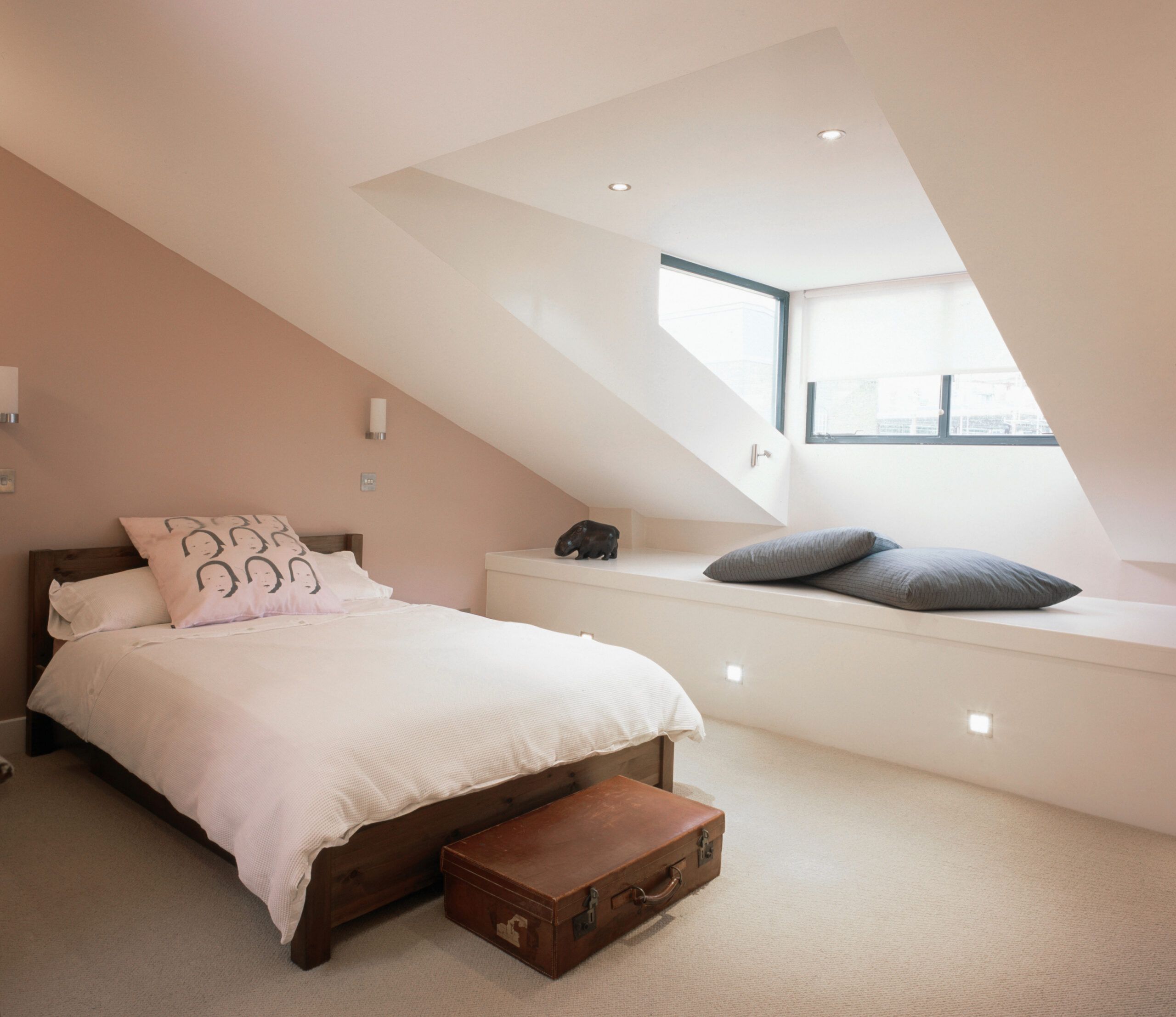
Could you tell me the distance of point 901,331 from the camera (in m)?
4.48

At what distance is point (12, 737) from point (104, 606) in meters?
0.66

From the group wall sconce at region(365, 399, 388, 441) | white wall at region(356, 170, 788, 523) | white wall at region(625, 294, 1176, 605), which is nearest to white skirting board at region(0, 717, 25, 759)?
wall sconce at region(365, 399, 388, 441)

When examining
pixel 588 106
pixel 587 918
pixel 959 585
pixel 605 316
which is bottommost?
pixel 587 918

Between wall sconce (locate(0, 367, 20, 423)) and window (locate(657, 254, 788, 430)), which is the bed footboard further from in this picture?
window (locate(657, 254, 788, 430))

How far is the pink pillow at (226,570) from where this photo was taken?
10.1ft

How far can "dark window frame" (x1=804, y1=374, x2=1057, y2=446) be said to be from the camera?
4109 millimetres

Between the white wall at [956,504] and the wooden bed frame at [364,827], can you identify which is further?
the white wall at [956,504]

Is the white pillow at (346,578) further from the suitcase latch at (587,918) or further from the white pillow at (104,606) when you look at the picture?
the suitcase latch at (587,918)

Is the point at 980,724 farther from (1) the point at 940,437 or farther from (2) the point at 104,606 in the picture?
(2) the point at 104,606

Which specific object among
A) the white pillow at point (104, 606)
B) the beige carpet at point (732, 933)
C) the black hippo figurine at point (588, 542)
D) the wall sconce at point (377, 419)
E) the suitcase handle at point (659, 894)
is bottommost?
the beige carpet at point (732, 933)

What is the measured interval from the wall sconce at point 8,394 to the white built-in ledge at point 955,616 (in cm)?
241

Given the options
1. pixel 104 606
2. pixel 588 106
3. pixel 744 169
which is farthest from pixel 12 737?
pixel 744 169

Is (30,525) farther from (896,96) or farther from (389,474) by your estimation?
(896,96)

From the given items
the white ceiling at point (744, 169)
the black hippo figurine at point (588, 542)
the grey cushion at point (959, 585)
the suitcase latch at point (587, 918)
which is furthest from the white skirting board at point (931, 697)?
the suitcase latch at point (587, 918)
